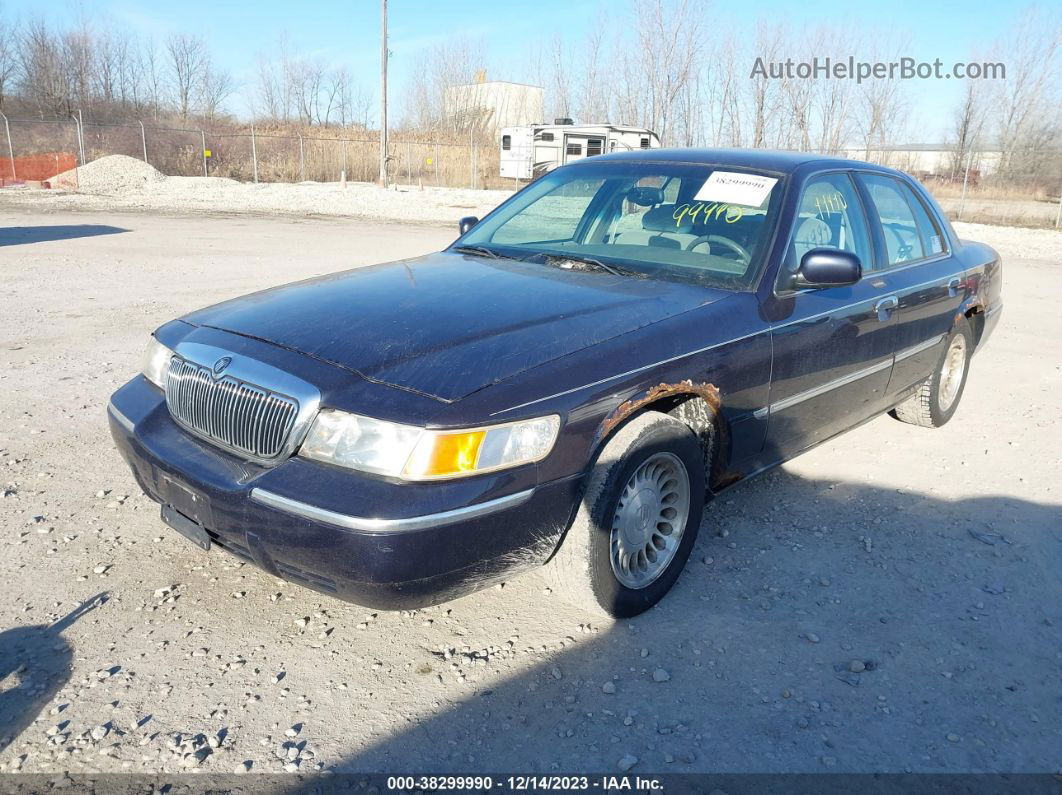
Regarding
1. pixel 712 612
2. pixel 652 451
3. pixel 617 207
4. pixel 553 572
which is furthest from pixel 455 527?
pixel 617 207

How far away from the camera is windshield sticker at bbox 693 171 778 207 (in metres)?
3.72

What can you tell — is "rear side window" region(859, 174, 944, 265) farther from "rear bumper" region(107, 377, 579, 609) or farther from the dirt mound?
the dirt mound

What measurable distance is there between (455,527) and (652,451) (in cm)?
85

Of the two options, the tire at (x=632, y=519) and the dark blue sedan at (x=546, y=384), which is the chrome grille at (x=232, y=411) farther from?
the tire at (x=632, y=519)

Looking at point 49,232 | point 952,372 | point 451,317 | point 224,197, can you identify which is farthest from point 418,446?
point 224,197

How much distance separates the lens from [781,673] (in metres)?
2.80

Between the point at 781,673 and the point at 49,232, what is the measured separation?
1566cm

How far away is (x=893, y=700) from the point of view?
2684 mm

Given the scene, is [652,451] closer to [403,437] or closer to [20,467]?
[403,437]

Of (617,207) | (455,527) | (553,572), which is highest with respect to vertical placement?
(617,207)

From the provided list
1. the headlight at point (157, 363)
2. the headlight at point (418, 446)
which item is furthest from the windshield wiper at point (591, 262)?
the headlight at point (157, 363)

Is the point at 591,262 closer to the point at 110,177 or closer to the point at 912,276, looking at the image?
the point at 912,276

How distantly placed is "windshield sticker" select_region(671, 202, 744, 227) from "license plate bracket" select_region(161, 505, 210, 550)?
2.40 meters

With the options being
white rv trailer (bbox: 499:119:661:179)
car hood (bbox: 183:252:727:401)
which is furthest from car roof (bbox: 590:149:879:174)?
white rv trailer (bbox: 499:119:661:179)
